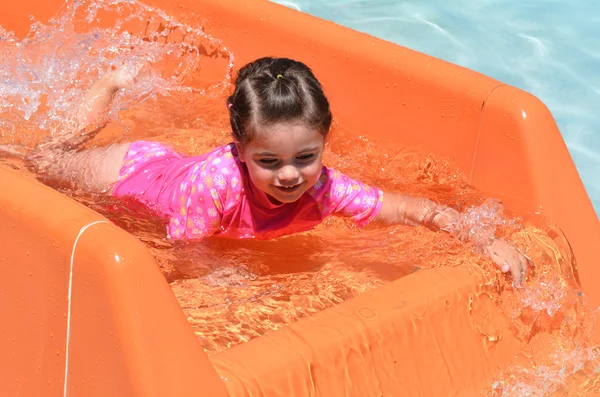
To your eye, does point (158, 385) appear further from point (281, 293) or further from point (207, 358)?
point (281, 293)

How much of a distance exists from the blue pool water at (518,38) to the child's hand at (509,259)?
1704 mm

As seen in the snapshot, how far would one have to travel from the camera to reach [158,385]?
55.2 inches

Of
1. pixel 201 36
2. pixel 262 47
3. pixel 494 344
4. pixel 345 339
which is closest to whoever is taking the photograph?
pixel 345 339

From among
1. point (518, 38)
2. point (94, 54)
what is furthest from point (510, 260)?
point (518, 38)

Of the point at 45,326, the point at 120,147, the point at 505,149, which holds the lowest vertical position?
the point at 45,326

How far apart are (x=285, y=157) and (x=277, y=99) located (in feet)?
0.43

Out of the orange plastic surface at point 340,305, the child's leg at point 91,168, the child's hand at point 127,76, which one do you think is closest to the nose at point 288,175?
the orange plastic surface at point 340,305

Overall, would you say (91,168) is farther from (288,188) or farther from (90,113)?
(288,188)

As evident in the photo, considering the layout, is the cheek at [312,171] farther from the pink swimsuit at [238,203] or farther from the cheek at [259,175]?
the pink swimsuit at [238,203]

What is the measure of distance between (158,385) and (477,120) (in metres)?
1.22

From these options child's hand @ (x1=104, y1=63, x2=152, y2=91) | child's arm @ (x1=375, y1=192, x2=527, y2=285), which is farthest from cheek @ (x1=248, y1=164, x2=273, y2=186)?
child's hand @ (x1=104, y1=63, x2=152, y2=91)

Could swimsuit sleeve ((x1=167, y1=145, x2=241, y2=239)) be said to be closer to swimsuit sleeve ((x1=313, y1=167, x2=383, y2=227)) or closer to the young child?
the young child

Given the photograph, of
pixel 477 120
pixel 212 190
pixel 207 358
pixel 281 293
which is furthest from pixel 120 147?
pixel 207 358

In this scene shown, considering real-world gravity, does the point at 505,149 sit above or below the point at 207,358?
above
